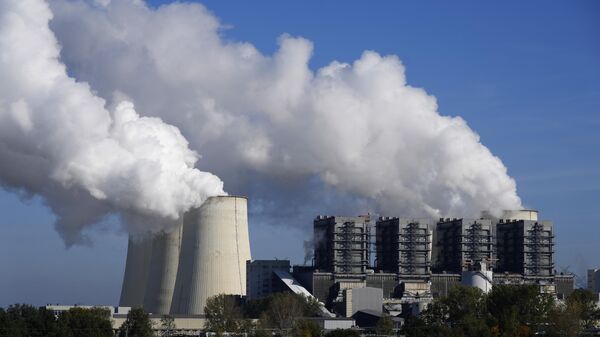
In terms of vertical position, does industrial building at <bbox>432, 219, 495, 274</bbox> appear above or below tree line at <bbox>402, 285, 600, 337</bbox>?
above

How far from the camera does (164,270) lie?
211ft

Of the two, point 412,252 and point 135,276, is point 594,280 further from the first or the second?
point 135,276

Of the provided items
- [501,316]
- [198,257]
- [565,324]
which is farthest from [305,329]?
[565,324]

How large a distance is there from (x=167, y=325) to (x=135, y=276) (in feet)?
22.0

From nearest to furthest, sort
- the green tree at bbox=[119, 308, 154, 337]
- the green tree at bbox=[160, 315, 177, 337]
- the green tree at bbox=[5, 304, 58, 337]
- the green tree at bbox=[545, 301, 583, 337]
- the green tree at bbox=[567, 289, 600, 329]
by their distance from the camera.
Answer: the green tree at bbox=[5, 304, 58, 337], the green tree at bbox=[545, 301, 583, 337], the green tree at bbox=[119, 308, 154, 337], the green tree at bbox=[160, 315, 177, 337], the green tree at bbox=[567, 289, 600, 329]

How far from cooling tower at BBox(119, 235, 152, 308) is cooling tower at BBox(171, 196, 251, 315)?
458 cm

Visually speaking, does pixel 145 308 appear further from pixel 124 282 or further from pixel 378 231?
pixel 378 231

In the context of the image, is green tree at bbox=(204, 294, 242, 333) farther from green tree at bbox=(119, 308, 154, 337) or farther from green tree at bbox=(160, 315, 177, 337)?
green tree at bbox=(119, 308, 154, 337)

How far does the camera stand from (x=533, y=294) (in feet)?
199

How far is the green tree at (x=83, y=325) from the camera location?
53531 mm

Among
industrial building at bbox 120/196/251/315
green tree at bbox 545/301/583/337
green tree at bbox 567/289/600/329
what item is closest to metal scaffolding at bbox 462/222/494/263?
green tree at bbox 567/289/600/329

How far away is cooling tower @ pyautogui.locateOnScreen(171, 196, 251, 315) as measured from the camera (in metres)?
60.6

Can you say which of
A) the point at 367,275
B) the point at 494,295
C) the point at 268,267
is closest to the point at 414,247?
the point at 367,275

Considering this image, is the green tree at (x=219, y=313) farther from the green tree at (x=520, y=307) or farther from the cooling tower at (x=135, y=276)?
the green tree at (x=520, y=307)
